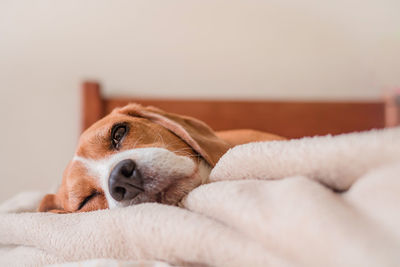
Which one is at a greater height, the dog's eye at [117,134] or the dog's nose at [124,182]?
the dog's eye at [117,134]

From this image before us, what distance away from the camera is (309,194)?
0.55 metres

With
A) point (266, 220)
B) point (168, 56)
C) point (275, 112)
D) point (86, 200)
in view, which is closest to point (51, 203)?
point (86, 200)

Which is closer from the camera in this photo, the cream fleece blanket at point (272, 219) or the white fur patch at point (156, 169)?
the cream fleece blanket at point (272, 219)

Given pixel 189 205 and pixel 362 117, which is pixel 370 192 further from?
pixel 362 117

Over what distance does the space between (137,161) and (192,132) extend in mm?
319

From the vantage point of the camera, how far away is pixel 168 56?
283cm

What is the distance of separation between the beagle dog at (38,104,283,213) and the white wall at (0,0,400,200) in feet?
4.96

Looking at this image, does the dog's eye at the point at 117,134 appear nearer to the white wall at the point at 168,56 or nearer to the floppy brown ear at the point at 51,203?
→ the floppy brown ear at the point at 51,203

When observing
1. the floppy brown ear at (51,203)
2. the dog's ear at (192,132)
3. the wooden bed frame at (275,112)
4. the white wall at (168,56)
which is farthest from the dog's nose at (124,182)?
the white wall at (168,56)

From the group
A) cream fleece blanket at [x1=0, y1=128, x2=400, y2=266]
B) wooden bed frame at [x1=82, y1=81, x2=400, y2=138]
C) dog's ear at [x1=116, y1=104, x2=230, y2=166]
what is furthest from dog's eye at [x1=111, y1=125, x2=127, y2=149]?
wooden bed frame at [x1=82, y1=81, x2=400, y2=138]

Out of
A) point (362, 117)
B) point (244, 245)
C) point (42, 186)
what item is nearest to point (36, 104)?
point (42, 186)

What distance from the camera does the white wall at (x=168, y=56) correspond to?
262 centimetres

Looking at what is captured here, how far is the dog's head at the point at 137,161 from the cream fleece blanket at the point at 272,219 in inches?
5.3

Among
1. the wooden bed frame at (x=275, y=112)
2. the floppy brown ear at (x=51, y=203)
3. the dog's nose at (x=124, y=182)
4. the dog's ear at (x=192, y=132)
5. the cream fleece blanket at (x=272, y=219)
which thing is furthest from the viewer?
the wooden bed frame at (x=275, y=112)
